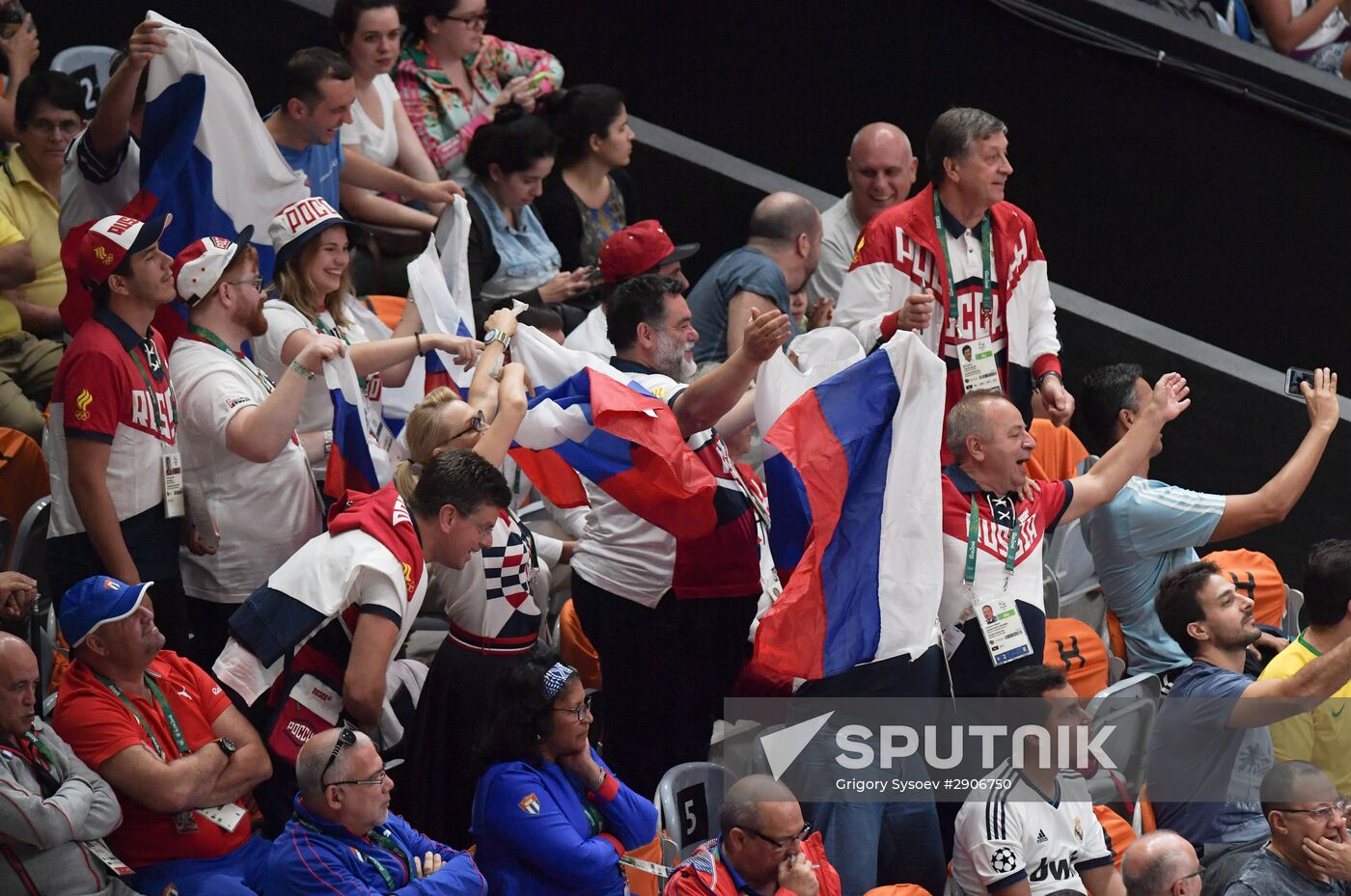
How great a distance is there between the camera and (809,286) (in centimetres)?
718

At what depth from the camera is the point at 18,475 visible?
215 inches

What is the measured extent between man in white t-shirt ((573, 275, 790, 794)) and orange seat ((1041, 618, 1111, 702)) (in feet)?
3.13

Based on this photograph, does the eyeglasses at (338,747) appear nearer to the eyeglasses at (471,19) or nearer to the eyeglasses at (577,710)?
the eyeglasses at (577,710)

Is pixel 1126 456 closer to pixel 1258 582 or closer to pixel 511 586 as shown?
pixel 1258 582

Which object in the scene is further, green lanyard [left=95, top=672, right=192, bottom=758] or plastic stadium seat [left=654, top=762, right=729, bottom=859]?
plastic stadium seat [left=654, top=762, right=729, bottom=859]

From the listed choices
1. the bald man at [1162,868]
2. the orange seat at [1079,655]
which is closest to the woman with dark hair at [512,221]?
the orange seat at [1079,655]

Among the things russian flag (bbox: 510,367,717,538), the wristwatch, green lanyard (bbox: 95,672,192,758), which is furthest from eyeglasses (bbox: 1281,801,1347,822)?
green lanyard (bbox: 95,672,192,758)

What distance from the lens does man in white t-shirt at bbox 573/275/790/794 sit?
5.22 m

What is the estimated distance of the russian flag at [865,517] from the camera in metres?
4.80

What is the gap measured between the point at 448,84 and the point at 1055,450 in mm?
2869

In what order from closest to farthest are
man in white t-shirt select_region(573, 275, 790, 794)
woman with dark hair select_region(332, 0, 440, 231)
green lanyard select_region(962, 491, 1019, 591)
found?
green lanyard select_region(962, 491, 1019, 591) < man in white t-shirt select_region(573, 275, 790, 794) < woman with dark hair select_region(332, 0, 440, 231)

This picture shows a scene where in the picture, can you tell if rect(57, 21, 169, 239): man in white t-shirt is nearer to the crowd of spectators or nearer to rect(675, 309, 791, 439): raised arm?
the crowd of spectators

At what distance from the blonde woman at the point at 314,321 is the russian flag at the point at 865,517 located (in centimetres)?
112

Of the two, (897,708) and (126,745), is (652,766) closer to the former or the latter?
(897,708)
